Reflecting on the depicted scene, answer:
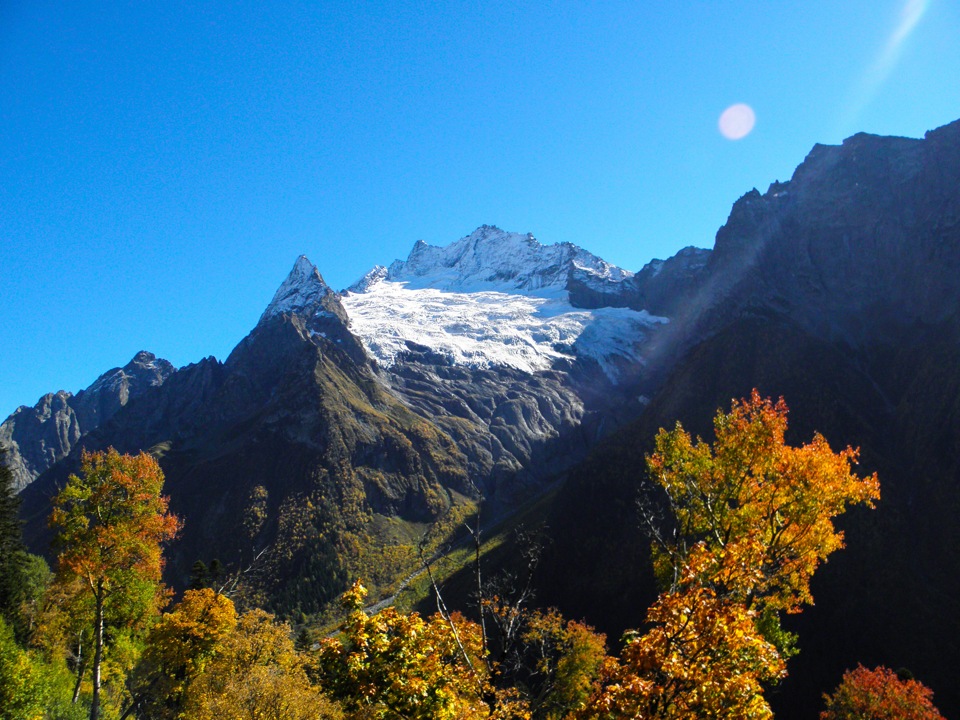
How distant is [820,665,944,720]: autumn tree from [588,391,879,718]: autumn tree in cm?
3412

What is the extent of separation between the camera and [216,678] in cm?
2728

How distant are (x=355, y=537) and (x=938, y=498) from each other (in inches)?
5951

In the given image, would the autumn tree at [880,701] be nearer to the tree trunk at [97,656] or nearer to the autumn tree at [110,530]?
the tree trunk at [97,656]

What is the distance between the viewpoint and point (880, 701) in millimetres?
40344

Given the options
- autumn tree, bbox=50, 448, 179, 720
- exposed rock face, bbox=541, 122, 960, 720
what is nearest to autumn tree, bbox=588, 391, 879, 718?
autumn tree, bbox=50, 448, 179, 720

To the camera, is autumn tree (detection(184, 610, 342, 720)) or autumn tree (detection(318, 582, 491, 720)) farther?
autumn tree (detection(184, 610, 342, 720))

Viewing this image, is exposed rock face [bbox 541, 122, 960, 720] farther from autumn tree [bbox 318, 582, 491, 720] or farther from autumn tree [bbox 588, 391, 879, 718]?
autumn tree [bbox 318, 582, 491, 720]

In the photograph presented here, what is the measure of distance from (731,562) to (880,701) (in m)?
43.6

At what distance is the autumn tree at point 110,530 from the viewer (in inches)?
966

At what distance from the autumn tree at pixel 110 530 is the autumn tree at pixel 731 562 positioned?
2336 cm

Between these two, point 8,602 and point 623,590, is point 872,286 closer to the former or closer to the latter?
point 623,590

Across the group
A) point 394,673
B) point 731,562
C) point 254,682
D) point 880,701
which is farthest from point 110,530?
point 880,701

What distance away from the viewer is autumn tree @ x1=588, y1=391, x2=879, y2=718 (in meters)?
9.48

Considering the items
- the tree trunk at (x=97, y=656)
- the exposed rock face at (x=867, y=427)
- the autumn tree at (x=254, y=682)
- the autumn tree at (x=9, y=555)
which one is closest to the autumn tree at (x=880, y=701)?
the exposed rock face at (x=867, y=427)
